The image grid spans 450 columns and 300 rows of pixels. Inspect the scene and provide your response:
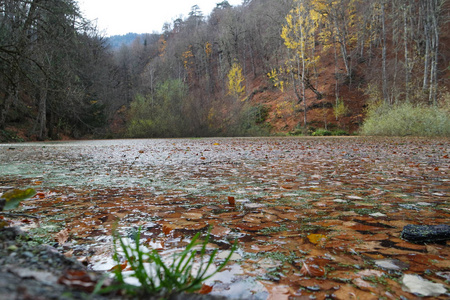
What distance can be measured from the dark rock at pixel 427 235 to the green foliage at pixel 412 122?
16977mm

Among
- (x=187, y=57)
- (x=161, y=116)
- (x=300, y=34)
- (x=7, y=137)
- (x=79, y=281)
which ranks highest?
(x=187, y=57)

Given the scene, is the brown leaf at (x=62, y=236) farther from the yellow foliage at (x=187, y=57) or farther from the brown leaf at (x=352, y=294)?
the yellow foliage at (x=187, y=57)

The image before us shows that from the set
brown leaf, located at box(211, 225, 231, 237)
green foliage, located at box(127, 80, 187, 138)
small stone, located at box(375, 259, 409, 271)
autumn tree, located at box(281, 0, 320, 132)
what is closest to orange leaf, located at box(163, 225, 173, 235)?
brown leaf, located at box(211, 225, 231, 237)

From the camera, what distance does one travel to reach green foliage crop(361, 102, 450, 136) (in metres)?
14.9

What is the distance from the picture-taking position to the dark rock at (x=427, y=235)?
137 centimetres

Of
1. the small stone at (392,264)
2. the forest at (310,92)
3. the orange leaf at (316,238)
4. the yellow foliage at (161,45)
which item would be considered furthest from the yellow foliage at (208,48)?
the small stone at (392,264)

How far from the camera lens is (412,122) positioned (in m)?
16.5

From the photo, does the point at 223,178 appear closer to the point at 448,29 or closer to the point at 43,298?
the point at 43,298

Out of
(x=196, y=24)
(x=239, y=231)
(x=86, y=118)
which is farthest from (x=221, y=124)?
(x=196, y=24)

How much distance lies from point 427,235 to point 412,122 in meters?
18.4

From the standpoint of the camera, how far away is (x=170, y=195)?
8.45ft

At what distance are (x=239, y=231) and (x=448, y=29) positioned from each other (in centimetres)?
4229

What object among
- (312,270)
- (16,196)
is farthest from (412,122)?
(16,196)

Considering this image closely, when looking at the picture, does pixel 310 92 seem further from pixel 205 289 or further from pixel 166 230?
pixel 205 289
